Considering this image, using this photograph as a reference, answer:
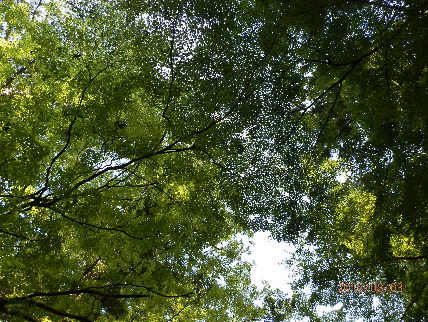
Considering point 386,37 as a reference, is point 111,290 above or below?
below

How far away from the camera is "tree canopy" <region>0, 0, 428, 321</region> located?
5449mm

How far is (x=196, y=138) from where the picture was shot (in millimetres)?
6789

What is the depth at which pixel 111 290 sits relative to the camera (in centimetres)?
774

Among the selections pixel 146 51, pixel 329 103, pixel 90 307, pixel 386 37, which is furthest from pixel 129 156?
pixel 329 103

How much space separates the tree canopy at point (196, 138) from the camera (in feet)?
17.9

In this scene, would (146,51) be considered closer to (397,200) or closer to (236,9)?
(236,9)

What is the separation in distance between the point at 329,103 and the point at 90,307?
992cm
